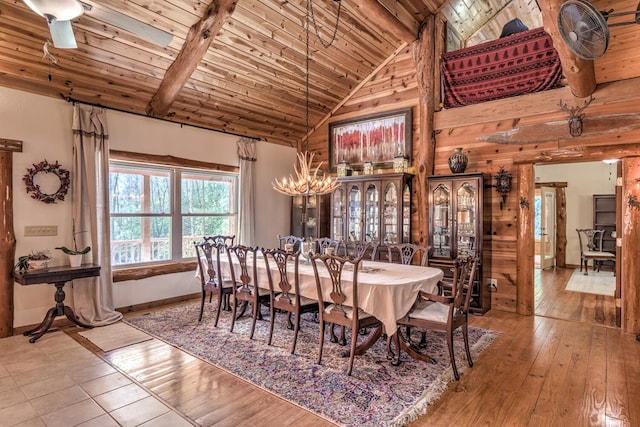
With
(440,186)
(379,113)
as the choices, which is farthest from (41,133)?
(440,186)

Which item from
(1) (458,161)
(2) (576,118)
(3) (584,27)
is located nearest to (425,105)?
(1) (458,161)

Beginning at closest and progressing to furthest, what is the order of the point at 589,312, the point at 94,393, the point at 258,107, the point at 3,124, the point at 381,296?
the point at 94,393
the point at 381,296
the point at 3,124
the point at 589,312
the point at 258,107

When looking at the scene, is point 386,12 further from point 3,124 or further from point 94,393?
point 94,393

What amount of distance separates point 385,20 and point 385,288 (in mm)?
3610

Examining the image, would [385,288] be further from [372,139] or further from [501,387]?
[372,139]

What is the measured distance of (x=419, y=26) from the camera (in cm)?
518

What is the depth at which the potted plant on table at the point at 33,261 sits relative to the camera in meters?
3.76

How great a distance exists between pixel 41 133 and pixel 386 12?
14.6 ft

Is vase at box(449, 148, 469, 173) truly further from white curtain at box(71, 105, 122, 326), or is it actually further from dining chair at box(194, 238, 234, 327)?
white curtain at box(71, 105, 122, 326)

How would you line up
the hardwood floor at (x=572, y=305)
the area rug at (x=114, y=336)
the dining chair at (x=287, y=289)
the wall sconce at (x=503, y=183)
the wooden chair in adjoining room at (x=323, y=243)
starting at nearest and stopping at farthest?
the dining chair at (x=287, y=289) → the area rug at (x=114, y=336) → the hardwood floor at (x=572, y=305) → the wall sconce at (x=503, y=183) → the wooden chair in adjoining room at (x=323, y=243)

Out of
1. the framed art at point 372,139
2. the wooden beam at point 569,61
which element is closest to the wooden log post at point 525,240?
the wooden beam at point 569,61

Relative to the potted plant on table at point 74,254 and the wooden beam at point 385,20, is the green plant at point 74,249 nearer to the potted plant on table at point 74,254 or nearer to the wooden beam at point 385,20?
the potted plant on table at point 74,254

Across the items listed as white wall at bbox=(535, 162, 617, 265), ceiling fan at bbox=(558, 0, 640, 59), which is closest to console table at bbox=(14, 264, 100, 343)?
ceiling fan at bbox=(558, 0, 640, 59)

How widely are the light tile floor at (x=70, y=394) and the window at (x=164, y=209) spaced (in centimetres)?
170
